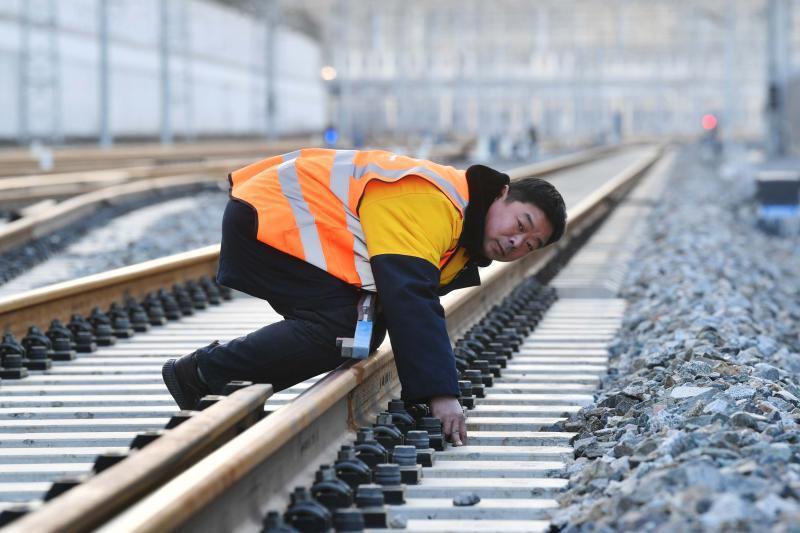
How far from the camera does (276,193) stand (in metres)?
4.34

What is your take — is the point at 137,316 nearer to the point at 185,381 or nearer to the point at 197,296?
the point at 197,296

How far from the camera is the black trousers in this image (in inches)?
171

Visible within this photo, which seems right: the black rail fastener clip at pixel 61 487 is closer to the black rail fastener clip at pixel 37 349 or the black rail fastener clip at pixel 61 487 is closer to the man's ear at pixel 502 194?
the man's ear at pixel 502 194

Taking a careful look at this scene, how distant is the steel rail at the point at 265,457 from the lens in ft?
8.68

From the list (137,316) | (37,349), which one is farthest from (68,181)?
(37,349)

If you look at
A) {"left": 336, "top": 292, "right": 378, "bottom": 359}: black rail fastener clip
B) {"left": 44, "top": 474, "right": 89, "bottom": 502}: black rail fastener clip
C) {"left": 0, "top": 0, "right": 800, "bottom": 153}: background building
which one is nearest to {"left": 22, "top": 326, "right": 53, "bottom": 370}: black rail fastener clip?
{"left": 336, "top": 292, "right": 378, "bottom": 359}: black rail fastener clip

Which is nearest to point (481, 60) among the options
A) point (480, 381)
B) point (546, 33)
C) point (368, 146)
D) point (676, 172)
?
point (546, 33)

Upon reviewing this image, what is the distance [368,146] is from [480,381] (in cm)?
5004

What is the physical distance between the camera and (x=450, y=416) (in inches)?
162

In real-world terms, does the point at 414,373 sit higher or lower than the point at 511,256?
lower

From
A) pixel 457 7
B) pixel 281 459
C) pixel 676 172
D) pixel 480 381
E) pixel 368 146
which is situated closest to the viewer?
pixel 281 459

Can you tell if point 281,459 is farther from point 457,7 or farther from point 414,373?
point 457,7

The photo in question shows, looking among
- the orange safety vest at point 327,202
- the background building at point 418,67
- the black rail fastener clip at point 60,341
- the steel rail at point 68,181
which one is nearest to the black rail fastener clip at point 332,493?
the orange safety vest at point 327,202

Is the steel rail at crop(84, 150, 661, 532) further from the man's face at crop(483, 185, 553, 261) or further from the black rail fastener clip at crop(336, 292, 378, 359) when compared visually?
the man's face at crop(483, 185, 553, 261)
